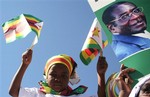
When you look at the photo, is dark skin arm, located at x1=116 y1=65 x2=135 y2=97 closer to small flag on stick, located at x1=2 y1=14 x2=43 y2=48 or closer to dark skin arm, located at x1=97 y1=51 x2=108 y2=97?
dark skin arm, located at x1=97 y1=51 x2=108 y2=97

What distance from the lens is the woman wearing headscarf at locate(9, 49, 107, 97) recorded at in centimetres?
538

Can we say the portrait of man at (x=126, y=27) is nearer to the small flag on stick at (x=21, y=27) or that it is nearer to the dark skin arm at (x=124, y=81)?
the dark skin arm at (x=124, y=81)

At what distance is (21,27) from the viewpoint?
229 inches

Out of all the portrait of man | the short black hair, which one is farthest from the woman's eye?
the short black hair

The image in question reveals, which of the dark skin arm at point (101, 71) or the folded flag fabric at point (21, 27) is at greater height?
the folded flag fabric at point (21, 27)

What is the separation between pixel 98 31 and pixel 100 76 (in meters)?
0.74

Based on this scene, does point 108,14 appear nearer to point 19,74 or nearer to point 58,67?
point 58,67

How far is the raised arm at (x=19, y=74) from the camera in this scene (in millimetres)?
5355

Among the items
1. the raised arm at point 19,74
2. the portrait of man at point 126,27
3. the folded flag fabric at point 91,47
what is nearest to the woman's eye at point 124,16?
the portrait of man at point 126,27

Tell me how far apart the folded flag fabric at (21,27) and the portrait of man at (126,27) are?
116cm

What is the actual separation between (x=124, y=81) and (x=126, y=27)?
830 mm

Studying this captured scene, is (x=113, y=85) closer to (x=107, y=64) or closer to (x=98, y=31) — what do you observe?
(x=107, y=64)

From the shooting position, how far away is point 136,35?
521 cm

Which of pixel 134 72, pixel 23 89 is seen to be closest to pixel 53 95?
pixel 23 89
